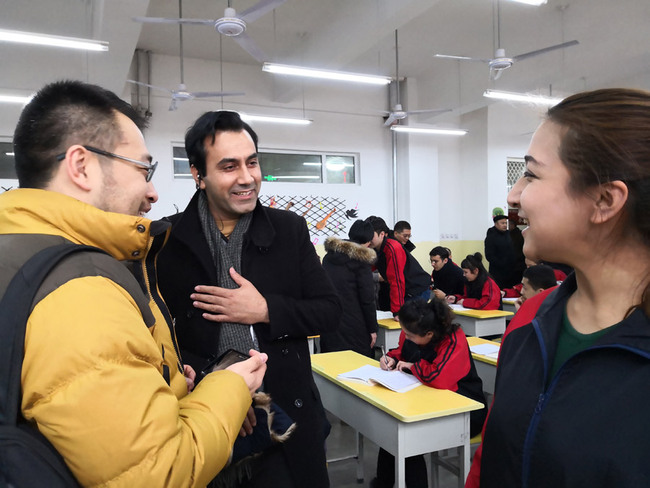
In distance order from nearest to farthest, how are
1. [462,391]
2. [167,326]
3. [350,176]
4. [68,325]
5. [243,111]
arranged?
1. [68,325]
2. [167,326]
3. [462,391]
4. [243,111]
5. [350,176]

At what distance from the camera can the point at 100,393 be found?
604mm

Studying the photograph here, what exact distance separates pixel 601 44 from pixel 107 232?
8447mm

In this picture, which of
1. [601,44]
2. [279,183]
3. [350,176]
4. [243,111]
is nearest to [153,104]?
[243,111]

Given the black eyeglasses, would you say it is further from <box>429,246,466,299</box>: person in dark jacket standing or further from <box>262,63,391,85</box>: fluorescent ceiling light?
<box>429,246,466,299</box>: person in dark jacket standing

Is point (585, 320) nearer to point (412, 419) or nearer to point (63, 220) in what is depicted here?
point (63, 220)

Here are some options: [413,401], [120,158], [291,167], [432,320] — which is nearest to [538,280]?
[432,320]

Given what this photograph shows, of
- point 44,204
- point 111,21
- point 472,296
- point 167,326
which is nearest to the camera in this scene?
point 44,204

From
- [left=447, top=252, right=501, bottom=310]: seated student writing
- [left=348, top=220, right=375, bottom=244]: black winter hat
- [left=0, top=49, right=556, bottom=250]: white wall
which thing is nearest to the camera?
[left=348, top=220, right=375, bottom=244]: black winter hat

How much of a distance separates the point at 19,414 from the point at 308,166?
8262mm

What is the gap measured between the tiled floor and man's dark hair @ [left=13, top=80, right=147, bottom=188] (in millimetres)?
2625

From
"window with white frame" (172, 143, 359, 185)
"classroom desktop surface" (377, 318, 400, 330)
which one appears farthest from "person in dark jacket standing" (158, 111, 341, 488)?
"window with white frame" (172, 143, 359, 185)

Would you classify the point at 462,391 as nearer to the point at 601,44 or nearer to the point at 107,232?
the point at 107,232

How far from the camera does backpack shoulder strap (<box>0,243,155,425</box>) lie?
59 cm

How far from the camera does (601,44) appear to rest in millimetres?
7051
